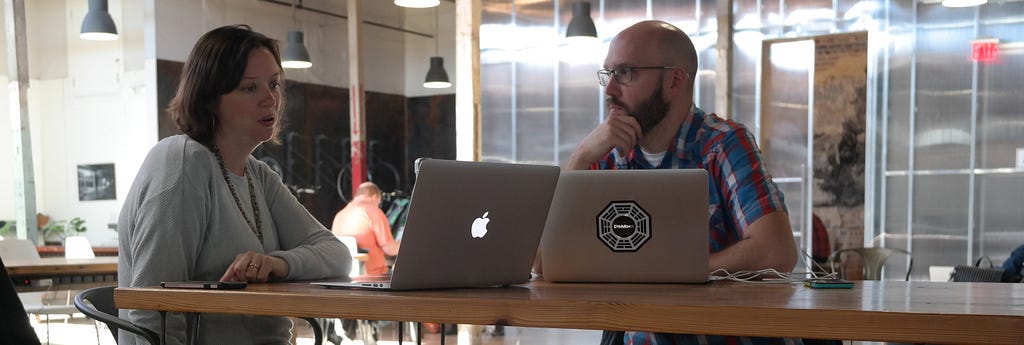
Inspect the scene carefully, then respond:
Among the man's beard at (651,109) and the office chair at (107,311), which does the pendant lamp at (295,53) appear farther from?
the man's beard at (651,109)

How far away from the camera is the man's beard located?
2.43 metres

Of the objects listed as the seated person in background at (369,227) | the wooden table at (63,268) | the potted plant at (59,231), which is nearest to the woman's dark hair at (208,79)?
the wooden table at (63,268)

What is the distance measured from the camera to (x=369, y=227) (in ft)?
27.4

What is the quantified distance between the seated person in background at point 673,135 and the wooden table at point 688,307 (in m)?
0.40

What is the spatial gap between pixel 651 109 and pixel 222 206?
1081 millimetres

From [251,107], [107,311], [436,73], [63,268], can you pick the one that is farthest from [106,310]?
[436,73]

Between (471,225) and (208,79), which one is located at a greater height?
(208,79)

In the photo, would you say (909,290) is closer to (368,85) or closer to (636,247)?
(636,247)

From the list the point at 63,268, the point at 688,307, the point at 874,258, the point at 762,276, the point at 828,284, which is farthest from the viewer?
the point at 874,258

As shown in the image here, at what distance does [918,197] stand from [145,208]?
7.38 metres

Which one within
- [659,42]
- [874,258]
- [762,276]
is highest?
[659,42]

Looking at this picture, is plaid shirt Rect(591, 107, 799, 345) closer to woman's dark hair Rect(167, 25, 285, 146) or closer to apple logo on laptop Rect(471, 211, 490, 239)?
apple logo on laptop Rect(471, 211, 490, 239)

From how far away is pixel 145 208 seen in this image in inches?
84.5

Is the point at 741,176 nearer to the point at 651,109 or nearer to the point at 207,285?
the point at 651,109
